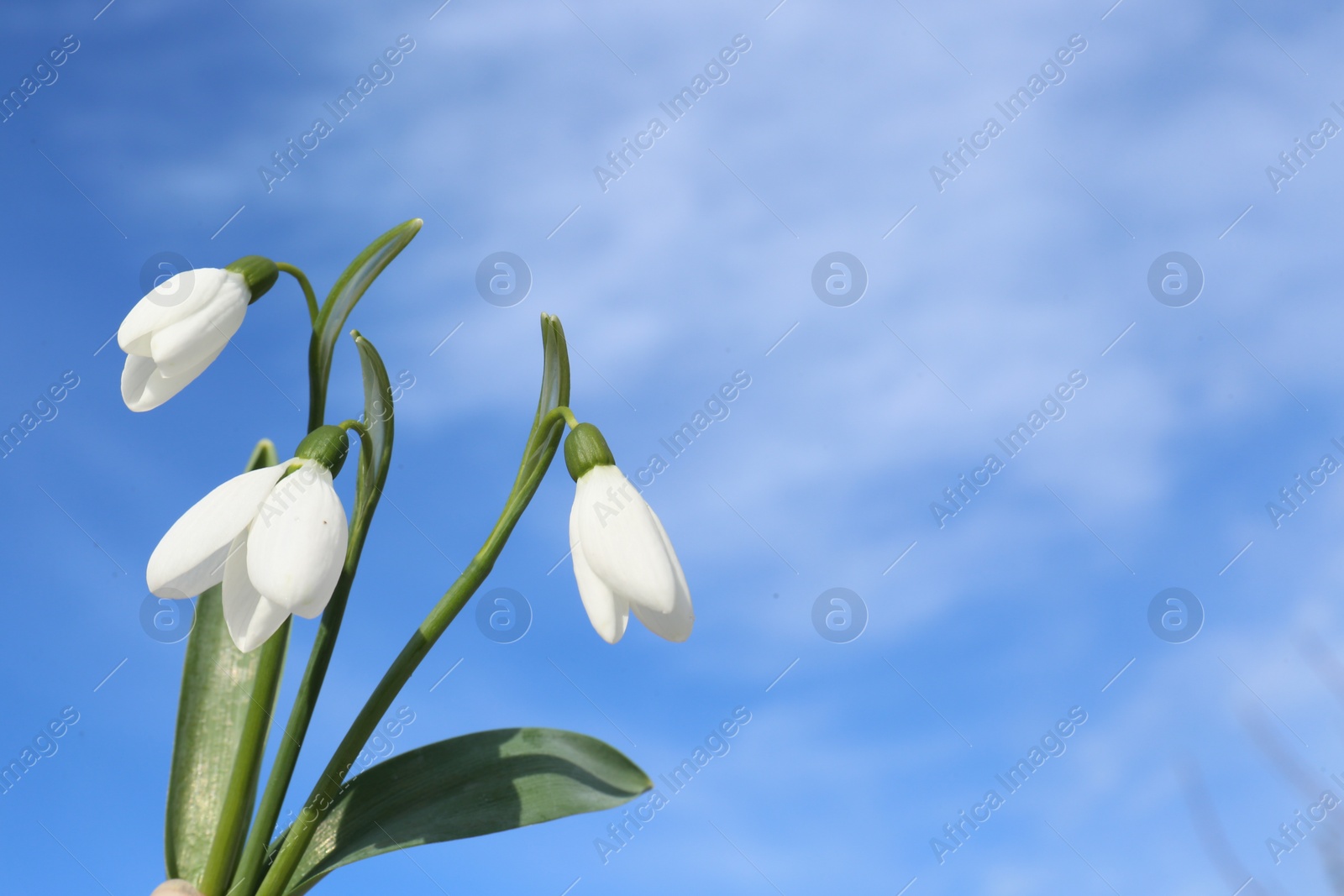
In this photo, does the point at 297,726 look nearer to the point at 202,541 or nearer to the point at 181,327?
the point at 202,541

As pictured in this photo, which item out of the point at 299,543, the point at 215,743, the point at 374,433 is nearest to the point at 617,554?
the point at 299,543

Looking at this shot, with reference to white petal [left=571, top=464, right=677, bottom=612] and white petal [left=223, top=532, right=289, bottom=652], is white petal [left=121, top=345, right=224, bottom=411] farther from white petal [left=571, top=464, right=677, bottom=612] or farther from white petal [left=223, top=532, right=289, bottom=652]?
white petal [left=571, top=464, right=677, bottom=612]

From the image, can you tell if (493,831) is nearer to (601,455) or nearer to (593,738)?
(593,738)

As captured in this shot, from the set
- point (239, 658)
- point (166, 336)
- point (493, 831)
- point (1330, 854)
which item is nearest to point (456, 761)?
point (493, 831)

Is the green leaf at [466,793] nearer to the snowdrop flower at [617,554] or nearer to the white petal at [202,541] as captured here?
the snowdrop flower at [617,554]

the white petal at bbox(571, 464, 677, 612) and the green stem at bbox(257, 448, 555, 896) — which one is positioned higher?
the white petal at bbox(571, 464, 677, 612)

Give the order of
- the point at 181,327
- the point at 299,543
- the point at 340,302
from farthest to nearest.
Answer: the point at 340,302 → the point at 181,327 → the point at 299,543

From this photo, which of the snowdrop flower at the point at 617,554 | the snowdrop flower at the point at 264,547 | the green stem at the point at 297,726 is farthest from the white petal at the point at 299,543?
the snowdrop flower at the point at 617,554

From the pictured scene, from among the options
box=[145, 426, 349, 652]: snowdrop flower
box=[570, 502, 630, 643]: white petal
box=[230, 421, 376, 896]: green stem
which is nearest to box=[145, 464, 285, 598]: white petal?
box=[145, 426, 349, 652]: snowdrop flower
